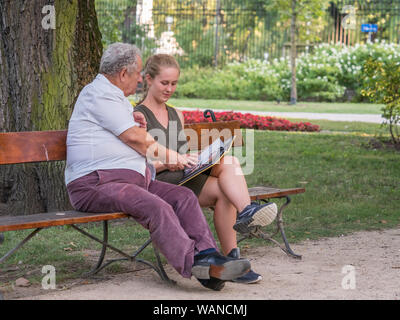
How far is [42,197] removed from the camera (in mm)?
5922

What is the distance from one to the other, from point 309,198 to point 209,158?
2942 millimetres

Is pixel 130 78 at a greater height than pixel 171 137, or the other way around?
pixel 130 78

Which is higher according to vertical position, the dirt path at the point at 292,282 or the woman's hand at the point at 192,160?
the woman's hand at the point at 192,160

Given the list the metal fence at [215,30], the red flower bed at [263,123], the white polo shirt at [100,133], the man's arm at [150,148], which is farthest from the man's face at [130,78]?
the metal fence at [215,30]

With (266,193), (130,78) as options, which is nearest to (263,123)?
(266,193)

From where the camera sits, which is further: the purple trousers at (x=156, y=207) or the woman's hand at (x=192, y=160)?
the woman's hand at (x=192, y=160)

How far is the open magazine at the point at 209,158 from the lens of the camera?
437cm

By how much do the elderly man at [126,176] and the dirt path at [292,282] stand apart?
25 cm

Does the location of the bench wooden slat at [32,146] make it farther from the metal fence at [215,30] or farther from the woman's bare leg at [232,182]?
the metal fence at [215,30]

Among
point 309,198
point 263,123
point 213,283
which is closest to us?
point 213,283

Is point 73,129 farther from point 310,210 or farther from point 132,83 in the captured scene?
point 310,210

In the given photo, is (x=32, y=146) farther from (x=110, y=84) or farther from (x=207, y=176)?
(x=207, y=176)

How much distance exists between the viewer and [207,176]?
460cm

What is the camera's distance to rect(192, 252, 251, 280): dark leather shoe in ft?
12.3
